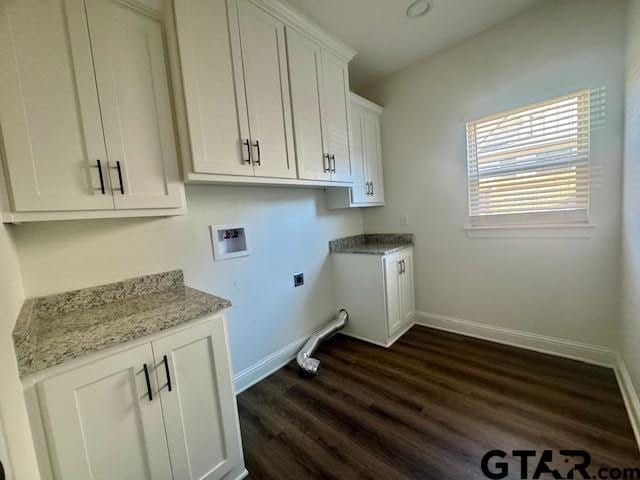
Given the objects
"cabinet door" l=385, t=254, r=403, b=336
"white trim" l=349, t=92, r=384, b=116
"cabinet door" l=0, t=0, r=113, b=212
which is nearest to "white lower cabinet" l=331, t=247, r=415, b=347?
"cabinet door" l=385, t=254, r=403, b=336

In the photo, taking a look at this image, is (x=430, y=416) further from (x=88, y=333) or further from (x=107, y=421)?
(x=88, y=333)

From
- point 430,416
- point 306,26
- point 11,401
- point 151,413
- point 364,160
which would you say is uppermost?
point 306,26

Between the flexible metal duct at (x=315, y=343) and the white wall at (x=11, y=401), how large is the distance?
155 centimetres

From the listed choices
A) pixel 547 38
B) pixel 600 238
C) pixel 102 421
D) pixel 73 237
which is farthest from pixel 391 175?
pixel 102 421

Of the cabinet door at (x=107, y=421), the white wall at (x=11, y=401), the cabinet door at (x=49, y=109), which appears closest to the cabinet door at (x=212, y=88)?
the cabinet door at (x=49, y=109)

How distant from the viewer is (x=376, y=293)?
2469 mm

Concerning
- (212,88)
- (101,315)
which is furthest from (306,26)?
(101,315)

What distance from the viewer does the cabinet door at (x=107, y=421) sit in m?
0.86

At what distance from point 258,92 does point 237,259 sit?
1153 millimetres

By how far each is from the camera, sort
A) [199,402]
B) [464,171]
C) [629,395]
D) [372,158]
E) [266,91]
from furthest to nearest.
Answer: [372,158] → [464,171] → [266,91] → [629,395] → [199,402]

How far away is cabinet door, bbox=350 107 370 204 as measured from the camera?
8.27 ft

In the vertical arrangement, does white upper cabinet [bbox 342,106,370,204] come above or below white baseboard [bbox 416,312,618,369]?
above

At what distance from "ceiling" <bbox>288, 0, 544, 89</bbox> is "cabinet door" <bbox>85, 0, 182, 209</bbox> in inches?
42.2

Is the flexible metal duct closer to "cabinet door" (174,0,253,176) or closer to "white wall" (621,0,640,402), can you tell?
"cabinet door" (174,0,253,176)
